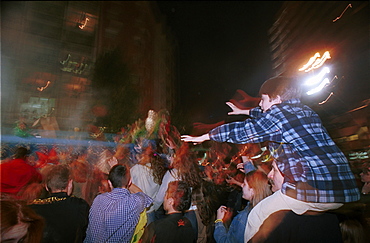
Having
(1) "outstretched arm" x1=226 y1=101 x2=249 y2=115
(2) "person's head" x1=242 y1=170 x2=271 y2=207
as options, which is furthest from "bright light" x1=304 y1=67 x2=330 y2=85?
(2) "person's head" x1=242 y1=170 x2=271 y2=207

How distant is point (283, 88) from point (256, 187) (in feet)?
3.71

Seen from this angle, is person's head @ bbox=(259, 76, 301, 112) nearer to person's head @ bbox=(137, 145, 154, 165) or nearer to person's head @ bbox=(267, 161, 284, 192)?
person's head @ bbox=(267, 161, 284, 192)

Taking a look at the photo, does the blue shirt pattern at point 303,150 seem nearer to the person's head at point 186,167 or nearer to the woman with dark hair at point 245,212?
the woman with dark hair at point 245,212

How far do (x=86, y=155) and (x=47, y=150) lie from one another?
120cm

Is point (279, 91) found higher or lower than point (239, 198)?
higher

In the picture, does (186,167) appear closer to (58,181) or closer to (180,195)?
(180,195)

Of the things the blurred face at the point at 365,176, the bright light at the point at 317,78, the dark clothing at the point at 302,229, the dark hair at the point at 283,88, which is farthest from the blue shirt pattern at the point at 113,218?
the bright light at the point at 317,78

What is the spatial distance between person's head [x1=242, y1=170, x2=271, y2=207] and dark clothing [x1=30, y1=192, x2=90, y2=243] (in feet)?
6.26

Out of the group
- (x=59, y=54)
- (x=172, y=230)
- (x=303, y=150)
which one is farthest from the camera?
(x=59, y=54)

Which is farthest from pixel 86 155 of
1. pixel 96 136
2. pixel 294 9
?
pixel 294 9

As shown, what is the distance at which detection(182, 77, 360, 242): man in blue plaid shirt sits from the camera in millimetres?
1683

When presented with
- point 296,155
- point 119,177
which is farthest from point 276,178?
point 119,177

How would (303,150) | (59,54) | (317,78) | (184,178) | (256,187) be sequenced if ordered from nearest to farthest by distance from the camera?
(303,150)
(256,187)
(184,178)
(317,78)
(59,54)

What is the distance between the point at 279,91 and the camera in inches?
79.0
